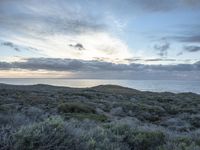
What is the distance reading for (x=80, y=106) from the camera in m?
17.5

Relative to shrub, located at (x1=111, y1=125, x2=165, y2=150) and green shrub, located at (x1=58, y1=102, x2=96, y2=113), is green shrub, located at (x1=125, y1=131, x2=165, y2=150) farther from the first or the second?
green shrub, located at (x1=58, y1=102, x2=96, y2=113)

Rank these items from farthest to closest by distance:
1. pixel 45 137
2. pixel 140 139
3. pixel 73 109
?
1. pixel 73 109
2. pixel 140 139
3. pixel 45 137

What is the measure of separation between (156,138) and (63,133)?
8.92 feet

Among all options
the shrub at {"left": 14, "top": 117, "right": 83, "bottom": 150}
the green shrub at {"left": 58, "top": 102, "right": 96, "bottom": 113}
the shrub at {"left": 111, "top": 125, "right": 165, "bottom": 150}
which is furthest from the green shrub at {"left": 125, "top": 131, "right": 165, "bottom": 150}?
the green shrub at {"left": 58, "top": 102, "right": 96, "bottom": 113}

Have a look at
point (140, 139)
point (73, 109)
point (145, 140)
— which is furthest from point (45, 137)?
point (73, 109)

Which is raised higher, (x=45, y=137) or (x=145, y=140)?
(x=45, y=137)

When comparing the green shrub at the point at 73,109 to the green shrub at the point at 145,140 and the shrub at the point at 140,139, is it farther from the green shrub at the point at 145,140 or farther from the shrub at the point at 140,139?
the green shrub at the point at 145,140

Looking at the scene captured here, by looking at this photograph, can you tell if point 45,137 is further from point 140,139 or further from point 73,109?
point 73,109

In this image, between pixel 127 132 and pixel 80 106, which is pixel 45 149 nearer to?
pixel 127 132

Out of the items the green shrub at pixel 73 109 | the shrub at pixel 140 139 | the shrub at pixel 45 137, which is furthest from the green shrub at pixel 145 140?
the green shrub at pixel 73 109

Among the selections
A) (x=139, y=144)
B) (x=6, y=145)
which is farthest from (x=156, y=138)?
(x=6, y=145)

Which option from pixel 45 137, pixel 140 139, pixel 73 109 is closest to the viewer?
pixel 45 137

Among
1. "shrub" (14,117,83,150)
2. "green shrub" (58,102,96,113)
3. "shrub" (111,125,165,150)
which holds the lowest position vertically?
"green shrub" (58,102,96,113)

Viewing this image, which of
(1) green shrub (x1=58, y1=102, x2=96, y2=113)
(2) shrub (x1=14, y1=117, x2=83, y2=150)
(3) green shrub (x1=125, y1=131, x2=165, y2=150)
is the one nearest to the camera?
(2) shrub (x1=14, y1=117, x2=83, y2=150)
